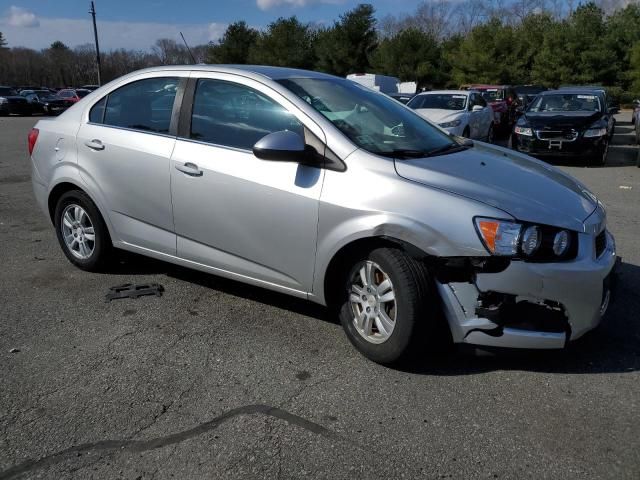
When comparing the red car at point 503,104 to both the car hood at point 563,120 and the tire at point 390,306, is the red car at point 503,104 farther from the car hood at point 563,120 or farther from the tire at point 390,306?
the tire at point 390,306

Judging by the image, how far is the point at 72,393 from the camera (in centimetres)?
308

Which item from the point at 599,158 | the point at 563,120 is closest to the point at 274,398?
the point at 563,120

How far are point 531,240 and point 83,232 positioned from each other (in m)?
3.57

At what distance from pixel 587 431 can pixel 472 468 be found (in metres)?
0.67

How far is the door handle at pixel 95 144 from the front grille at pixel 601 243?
3549 millimetres

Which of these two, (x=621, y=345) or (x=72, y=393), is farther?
(x=621, y=345)

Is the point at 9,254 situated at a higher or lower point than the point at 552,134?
lower

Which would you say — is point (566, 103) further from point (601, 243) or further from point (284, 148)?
point (284, 148)

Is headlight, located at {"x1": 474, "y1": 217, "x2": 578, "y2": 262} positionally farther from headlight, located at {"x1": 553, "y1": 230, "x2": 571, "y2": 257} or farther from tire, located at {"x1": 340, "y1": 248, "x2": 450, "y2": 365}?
tire, located at {"x1": 340, "y1": 248, "x2": 450, "y2": 365}

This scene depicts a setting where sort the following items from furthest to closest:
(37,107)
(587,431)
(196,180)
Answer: (37,107) < (196,180) < (587,431)

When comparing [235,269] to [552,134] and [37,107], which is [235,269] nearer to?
[552,134]

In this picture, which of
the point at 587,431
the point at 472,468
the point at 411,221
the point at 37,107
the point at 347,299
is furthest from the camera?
the point at 37,107

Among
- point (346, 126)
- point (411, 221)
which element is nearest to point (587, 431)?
point (411, 221)

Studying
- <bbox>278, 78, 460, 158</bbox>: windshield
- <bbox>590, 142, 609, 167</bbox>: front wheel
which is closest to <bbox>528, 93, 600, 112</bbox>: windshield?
<bbox>590, 142, 609, 167</bbox>: front wheel
